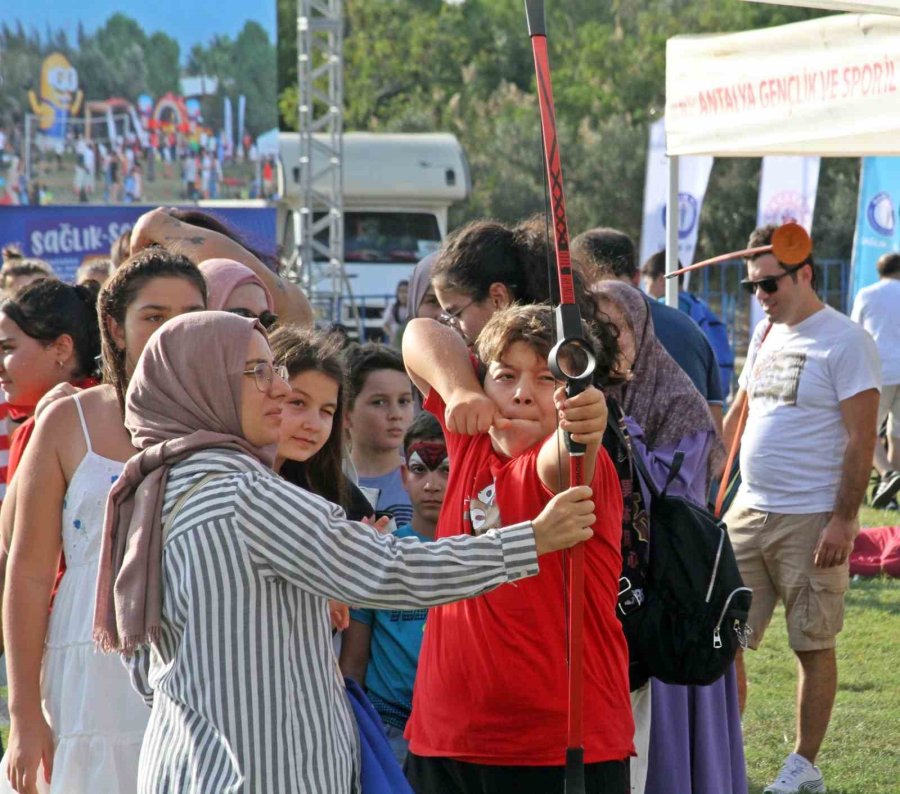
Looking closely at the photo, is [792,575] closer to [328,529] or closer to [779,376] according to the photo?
[779,376]

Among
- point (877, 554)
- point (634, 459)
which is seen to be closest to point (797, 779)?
point (634, 459)

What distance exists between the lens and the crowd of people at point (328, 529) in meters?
2.32

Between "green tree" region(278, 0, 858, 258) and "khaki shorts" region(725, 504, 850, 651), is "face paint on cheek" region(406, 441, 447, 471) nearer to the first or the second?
"khaki shorts" region(725, 504, 850, 651)

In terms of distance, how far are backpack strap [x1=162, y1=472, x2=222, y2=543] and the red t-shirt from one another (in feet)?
2.13

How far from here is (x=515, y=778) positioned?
2727 mm

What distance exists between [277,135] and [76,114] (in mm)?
2693

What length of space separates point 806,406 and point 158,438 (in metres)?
3.46

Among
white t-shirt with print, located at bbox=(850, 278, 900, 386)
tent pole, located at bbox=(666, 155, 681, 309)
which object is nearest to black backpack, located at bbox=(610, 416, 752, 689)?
tent pole, located at bbox=(666, 155, 681, 309)

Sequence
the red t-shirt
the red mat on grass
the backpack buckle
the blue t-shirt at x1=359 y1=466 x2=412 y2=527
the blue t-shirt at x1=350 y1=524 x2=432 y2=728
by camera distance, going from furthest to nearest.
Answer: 1. the red mat on grass
2. the blue t-shirt at x1=359 y1=466 x2=412 y2=527
3. the blue t-shirt at x1=350 y1=524 x2=432 y2=728
4. the backpack buckle
5. the red t-shirt

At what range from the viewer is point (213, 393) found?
7.86ft

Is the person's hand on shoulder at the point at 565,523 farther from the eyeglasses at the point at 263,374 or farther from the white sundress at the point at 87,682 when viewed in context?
the white sundress at the point at 87,682

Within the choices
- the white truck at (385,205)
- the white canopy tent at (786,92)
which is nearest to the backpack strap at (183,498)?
the white canopy tent at (786,92)

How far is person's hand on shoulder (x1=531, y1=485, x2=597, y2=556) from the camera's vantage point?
2.34m

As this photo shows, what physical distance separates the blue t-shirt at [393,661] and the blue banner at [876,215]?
32.0 ft
